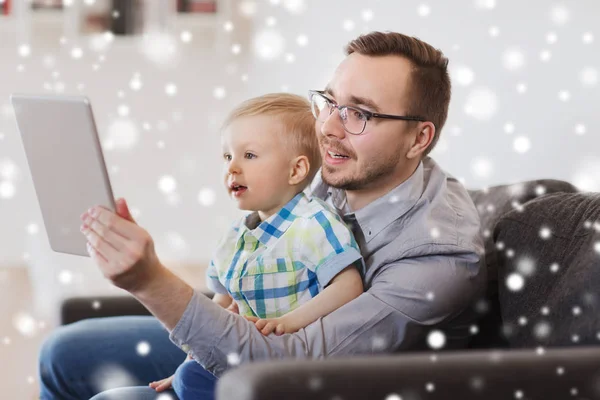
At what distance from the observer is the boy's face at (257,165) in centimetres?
159

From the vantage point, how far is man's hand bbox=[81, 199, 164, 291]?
3.82 feet

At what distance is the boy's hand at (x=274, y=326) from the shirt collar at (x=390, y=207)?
27cm

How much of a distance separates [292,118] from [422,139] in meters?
0.27

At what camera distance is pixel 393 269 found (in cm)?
145

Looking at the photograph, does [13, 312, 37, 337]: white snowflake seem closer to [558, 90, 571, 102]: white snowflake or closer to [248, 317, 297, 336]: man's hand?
[248, 317, 297, 336]: man's hand

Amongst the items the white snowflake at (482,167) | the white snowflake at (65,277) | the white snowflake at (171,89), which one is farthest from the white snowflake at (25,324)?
the white snowflake at (482,167)

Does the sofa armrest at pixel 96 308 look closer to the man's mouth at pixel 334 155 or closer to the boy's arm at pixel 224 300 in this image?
the boy's arm at pixel 224 300

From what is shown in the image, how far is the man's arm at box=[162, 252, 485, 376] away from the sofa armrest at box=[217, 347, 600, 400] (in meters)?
0.36

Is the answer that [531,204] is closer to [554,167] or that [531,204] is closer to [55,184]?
[554,167]

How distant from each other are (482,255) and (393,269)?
0.19 metres

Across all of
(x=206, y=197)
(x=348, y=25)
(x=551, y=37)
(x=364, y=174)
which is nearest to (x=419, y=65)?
→ (x=364, y=174)

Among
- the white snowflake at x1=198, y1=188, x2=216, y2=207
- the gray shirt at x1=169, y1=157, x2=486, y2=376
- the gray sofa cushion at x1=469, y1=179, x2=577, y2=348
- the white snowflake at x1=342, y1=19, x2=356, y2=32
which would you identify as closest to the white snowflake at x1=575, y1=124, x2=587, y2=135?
the gray sofa cushion at x1=469, y1=179, x2=577, y2=348

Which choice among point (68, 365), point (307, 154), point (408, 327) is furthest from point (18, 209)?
point (408, 327)

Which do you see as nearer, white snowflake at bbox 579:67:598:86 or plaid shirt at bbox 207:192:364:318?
plaid shirt at bbox 207:192:364:318
